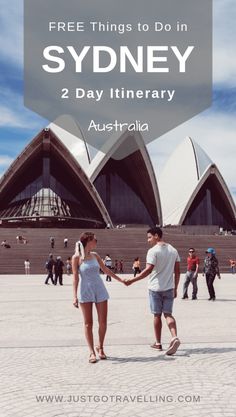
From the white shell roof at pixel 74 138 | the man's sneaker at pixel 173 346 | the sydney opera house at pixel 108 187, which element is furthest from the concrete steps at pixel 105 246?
the white shell roof at pixel 74 138

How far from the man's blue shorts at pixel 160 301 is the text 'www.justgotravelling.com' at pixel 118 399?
1795 mm

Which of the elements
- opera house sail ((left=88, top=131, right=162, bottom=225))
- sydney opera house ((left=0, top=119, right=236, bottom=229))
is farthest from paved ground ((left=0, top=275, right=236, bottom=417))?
opera house sail ((left=88, top=131, right=162, bottom=225))

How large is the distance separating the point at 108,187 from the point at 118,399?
53.7 meters

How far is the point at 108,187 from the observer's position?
188 feet

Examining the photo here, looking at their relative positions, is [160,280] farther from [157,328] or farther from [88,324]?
[88,324]

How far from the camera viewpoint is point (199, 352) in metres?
5.23

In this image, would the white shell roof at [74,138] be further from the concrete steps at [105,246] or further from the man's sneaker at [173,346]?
the man's sneaker at [173,346]

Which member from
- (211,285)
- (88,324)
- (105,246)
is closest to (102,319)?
(88,324)

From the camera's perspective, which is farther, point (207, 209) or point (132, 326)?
point (207, 209)

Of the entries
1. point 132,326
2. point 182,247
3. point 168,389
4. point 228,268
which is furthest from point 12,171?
point 168,389

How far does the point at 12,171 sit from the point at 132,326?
4037 centimetres

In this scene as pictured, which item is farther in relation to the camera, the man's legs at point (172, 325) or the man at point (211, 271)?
the man at point (211, 271)

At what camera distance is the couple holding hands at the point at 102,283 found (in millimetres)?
5094

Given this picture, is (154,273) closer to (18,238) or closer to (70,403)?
(70,403)
